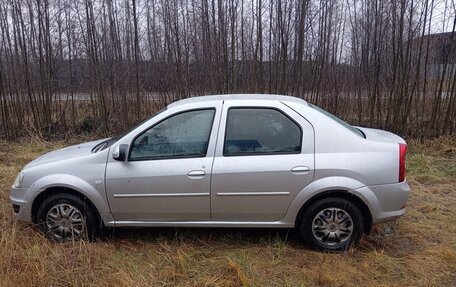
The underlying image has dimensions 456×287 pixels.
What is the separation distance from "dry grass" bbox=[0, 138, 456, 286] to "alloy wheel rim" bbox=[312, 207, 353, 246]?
6.2 inches

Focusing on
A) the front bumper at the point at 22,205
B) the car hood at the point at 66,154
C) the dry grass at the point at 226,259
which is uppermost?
the car hood at the point at 66,154

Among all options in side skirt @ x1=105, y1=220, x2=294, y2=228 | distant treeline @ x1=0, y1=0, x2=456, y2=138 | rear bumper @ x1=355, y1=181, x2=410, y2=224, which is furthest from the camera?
distant treeline @ x1=0, y1=0, x2=456, y2=138

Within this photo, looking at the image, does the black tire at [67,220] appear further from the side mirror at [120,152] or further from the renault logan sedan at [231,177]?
the side mirror at [120,152]

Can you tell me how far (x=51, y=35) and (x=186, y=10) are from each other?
367 cm

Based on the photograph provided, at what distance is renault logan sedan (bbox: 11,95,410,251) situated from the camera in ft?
12.2

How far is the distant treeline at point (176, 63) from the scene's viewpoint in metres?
9.98

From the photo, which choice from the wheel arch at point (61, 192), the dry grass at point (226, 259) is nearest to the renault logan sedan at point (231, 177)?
the wheel arch at point (61, 192)

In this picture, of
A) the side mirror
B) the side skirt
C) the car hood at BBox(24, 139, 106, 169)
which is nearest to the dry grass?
the side skirt

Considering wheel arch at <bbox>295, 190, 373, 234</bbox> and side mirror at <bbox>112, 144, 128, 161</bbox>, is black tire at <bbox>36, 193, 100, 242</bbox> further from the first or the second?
wheel arch at <bbox>295, 190, 373, 234</bbox>

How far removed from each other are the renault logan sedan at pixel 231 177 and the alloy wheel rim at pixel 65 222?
1 cm

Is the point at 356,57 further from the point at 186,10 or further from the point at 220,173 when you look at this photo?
the point at 220,173

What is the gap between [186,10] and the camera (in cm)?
1043

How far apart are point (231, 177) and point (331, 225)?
1.10m

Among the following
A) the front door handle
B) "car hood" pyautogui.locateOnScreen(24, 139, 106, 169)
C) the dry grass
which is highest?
"car hood" pyautogui.locateOnScreen(24, 139, 106, 169)
